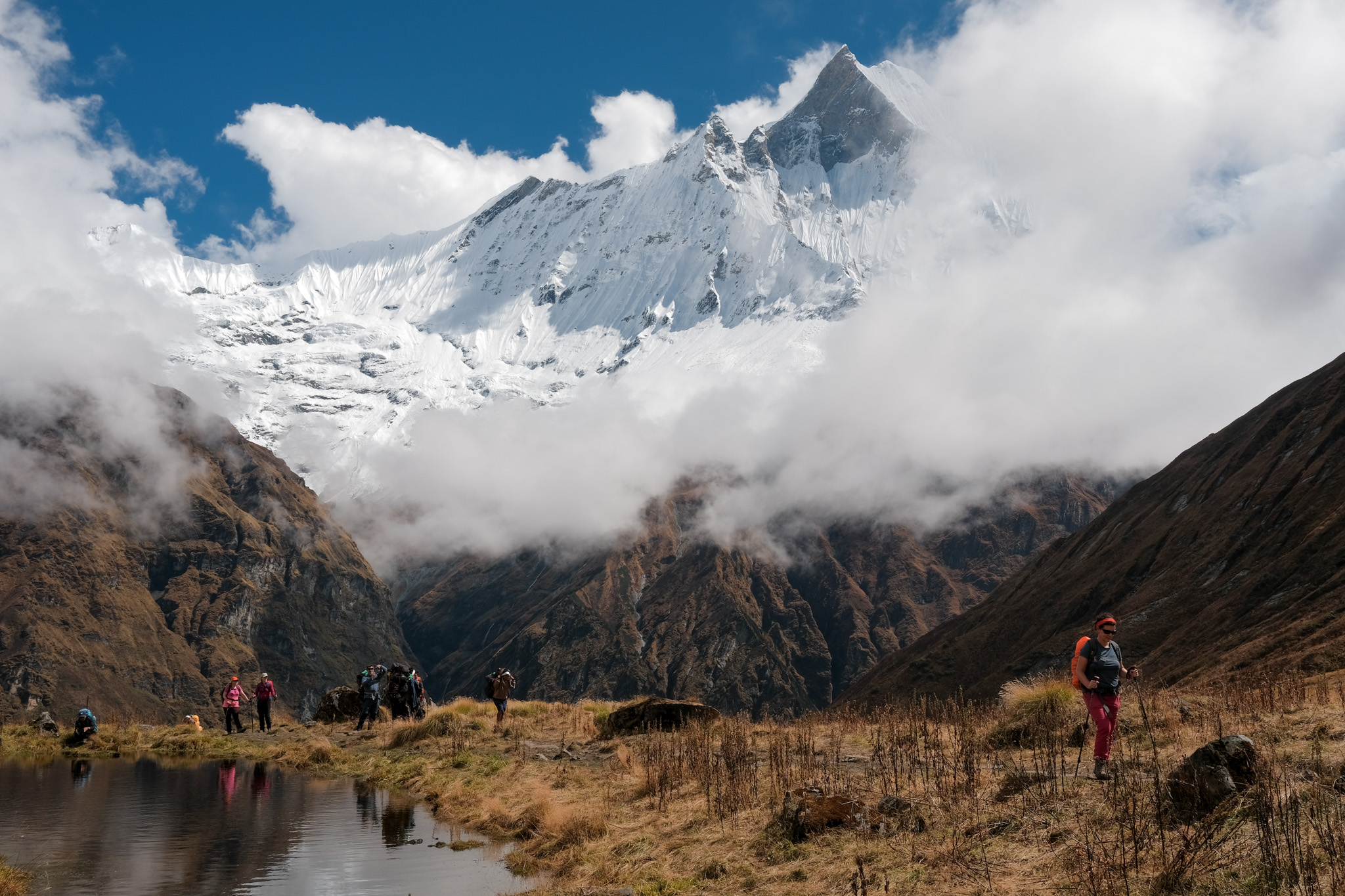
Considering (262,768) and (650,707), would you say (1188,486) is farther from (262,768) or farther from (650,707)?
(262,768)

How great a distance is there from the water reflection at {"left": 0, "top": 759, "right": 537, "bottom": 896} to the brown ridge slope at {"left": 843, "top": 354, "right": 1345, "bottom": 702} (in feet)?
125

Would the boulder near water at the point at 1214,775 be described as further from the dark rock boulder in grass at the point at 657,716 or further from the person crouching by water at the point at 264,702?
the person crouching by water at the point at 264,702

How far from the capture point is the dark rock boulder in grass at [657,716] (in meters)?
28.0

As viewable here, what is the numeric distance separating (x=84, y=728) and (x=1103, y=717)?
3183 centimetres

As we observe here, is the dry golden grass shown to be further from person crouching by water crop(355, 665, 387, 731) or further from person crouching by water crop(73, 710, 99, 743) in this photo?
person crouching by water crop(73, 710, 99, 743)

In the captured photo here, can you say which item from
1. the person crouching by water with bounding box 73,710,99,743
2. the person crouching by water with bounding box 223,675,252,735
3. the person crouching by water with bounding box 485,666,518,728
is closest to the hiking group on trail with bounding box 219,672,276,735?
the person crouching by water with bounding box 223,675,252,735

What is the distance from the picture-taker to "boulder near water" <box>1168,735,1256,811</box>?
1091cm

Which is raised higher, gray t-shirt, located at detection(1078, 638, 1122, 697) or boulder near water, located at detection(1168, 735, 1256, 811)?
gray t-shirt, located at detection(1078, 638, 1122, 697)

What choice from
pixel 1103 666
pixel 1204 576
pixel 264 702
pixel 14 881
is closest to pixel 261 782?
pixel 14 881

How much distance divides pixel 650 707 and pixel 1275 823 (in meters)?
A: 20.1

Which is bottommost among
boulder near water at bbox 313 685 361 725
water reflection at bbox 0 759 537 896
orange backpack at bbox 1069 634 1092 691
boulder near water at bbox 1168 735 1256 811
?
water reflection at bbox 0 759 537 896

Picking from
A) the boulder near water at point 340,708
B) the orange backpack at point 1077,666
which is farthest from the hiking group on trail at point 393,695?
the orange backpack at point 1077,666

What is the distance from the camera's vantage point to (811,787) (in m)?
14.7

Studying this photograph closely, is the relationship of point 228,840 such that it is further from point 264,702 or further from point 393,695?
point 264,702
